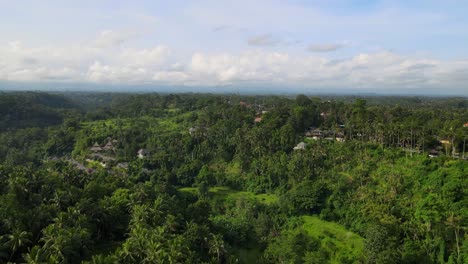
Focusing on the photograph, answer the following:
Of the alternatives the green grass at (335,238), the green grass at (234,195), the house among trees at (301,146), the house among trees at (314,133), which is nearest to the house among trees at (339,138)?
the house among trees at (314,133)

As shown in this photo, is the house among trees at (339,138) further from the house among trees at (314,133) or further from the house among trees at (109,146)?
the house among trees at (109,146)

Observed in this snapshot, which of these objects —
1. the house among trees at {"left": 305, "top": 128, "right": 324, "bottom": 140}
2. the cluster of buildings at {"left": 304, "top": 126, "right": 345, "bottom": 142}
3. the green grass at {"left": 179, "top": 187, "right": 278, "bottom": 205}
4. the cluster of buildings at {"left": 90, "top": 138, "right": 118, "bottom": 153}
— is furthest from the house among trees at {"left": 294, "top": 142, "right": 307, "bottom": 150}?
the cluster of buildings at {"left": 90, "top": 138, "right": 118, "bottom": 153}

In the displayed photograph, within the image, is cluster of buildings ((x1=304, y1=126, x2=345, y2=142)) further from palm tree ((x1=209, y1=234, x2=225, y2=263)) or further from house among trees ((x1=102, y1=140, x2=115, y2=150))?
house among trees ((x1=102, y1=140, x2=115, y2=150))

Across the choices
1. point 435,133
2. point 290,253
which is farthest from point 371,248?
point 435,133

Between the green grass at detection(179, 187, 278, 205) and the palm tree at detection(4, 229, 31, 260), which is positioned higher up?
the palm tree at detection(4, 229, 31, 260)

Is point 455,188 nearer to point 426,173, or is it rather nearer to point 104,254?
point 426,173

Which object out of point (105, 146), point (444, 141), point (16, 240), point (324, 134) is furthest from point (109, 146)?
point (444, 141)
